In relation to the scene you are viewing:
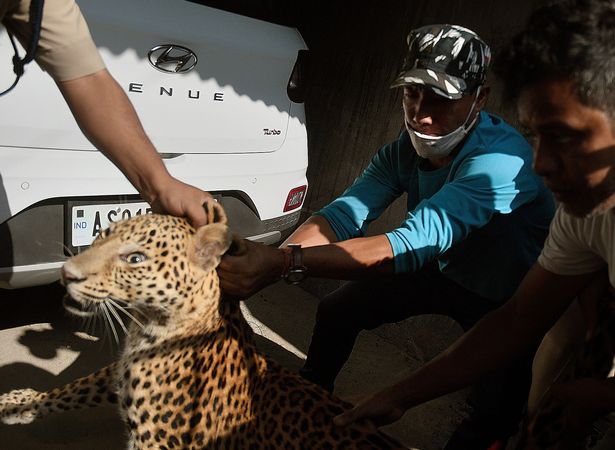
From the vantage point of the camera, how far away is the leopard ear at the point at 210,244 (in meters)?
2.30

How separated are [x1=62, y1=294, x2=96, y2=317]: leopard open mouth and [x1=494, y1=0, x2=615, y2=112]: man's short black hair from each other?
68.7 inches

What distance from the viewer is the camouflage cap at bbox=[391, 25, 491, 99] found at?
9.72ft

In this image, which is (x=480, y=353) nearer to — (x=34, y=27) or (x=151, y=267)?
(x=151, y=267)

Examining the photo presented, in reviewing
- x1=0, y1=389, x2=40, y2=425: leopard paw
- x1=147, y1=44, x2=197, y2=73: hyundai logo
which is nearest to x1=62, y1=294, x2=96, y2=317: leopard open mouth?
x1=0, y1=389, x2=40, y2=425: leopard paw

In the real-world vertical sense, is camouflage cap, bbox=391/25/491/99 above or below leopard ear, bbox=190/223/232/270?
above

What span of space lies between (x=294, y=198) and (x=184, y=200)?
6.84ft

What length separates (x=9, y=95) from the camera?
298cm

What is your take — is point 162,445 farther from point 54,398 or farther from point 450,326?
point 450,326

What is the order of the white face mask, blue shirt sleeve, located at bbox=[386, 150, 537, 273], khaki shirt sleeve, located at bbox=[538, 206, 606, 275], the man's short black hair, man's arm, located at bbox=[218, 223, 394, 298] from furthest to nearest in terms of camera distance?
the white face mask → blue shirt sleeve, located at bbox=[386, 150, 537, 273] → man's arm, located at bbox=[218, 223, 394, 298] → khaki shirt sleeve, located at bbox=[538, 206, 606, 275] → the man's short black hair

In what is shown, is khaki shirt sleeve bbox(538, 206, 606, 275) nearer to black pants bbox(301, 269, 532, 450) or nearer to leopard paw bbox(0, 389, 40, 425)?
black pants bbox(301, 269, 532, 450)

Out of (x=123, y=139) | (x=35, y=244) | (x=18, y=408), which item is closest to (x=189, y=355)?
(x=123, y=139)

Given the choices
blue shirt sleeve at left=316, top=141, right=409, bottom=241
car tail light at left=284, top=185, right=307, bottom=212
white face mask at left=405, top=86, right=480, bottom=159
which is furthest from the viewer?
car tail light at left=284, top=185, right=307, bottom=212

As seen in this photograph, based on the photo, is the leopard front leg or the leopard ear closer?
the leopard ear

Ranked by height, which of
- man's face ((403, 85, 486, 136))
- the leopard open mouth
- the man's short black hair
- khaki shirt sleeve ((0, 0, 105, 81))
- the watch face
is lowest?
the leopard open mouth
